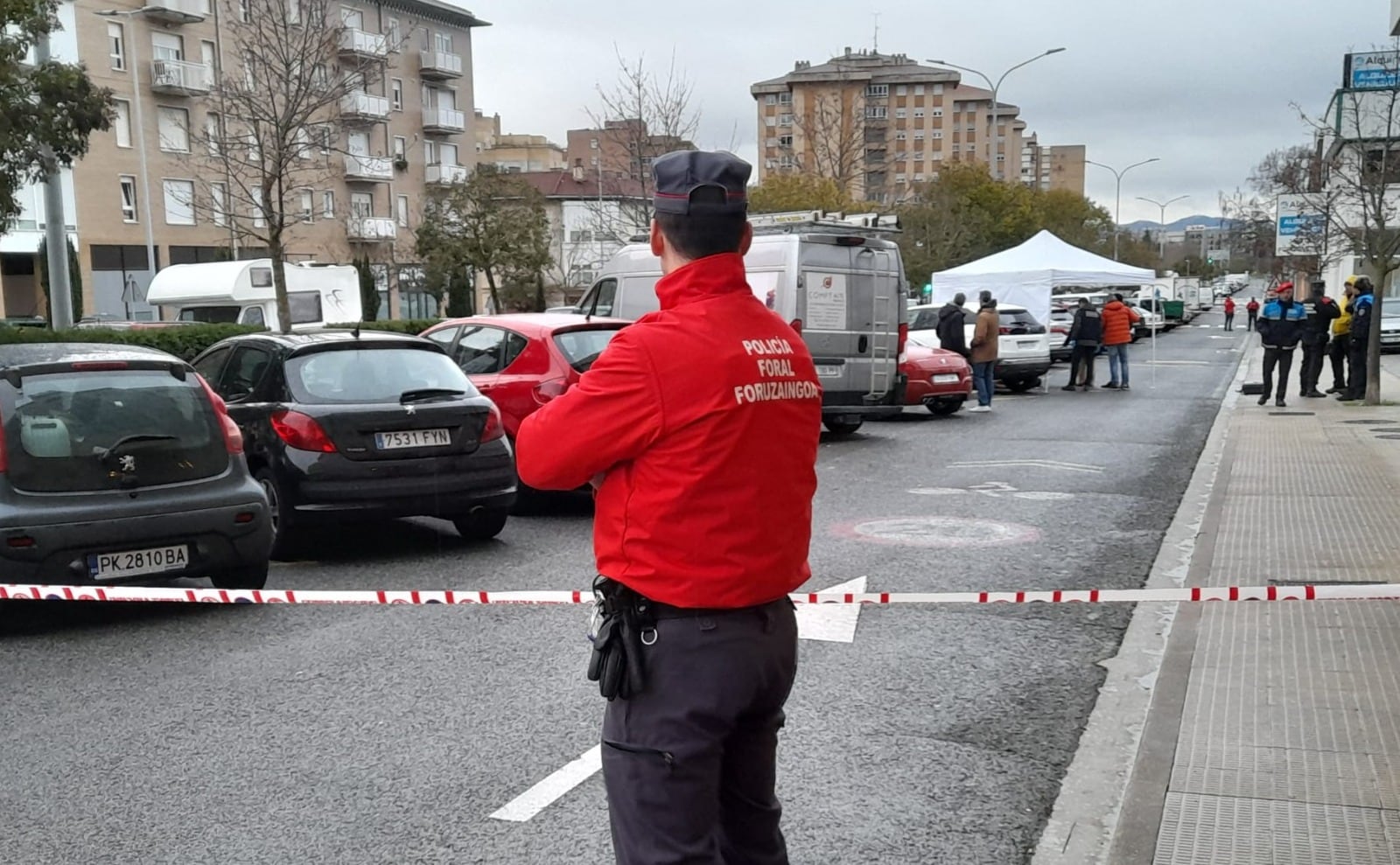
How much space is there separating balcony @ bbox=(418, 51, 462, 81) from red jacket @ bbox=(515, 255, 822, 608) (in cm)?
6333

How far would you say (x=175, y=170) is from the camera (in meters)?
46.6

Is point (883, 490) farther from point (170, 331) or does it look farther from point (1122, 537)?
point (170, 331)

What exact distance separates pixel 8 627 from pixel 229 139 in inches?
818

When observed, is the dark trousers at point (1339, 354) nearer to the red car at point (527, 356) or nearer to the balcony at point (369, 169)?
the red car at point (527, 356)

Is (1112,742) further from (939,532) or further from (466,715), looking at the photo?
(939,532)

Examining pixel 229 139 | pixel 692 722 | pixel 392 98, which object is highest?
pixel 392 98

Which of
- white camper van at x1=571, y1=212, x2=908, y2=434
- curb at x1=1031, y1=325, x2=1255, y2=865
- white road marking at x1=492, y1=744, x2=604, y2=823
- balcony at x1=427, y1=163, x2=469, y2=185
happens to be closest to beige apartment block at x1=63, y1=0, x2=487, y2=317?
balcony at x1=427, y1=163, x2=469, y2=185

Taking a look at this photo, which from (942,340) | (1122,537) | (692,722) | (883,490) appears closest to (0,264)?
(942,340)

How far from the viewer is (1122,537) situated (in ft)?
30.4

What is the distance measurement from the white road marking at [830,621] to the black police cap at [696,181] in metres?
3.94

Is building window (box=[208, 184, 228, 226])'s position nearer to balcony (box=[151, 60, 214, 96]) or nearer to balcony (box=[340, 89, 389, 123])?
balcony (box=[151, 60, 214, 96])

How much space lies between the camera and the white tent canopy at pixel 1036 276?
1078 inches

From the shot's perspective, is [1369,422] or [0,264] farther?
[0,264]

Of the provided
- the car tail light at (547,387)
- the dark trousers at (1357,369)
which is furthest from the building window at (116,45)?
the dark trousers at (1357,369)
